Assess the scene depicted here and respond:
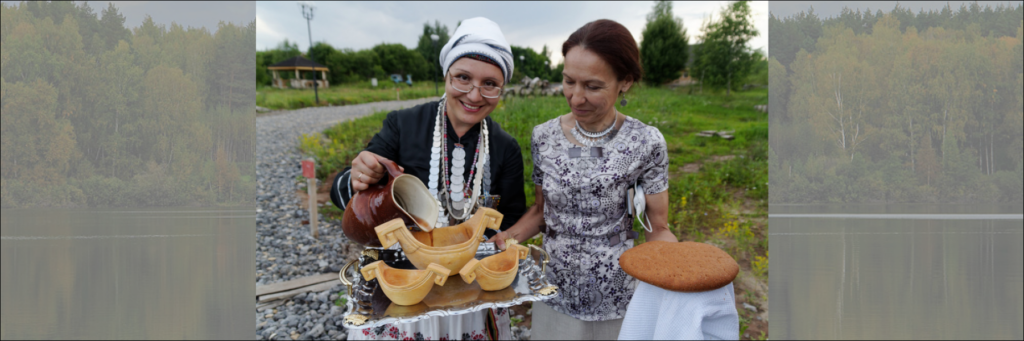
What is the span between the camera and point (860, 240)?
4.09 metres

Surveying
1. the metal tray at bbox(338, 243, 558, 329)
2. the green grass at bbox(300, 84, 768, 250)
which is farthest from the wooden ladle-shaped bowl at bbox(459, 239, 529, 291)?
the green grass at bbox(300, 84, 768, 250)

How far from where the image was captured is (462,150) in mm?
1451

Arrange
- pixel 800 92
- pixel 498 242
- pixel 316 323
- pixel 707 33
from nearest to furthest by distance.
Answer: pixel 498 242 < pixel 316 323 < pixel 800 92 < pixel 707 33

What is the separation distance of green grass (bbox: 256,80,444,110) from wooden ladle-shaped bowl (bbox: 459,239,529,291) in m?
10.4

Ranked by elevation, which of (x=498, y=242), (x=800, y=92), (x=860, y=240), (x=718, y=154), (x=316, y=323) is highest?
(x=800, y=92)

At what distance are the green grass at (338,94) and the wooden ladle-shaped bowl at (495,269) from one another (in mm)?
10434

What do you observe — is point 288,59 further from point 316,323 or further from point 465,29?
point 465,29

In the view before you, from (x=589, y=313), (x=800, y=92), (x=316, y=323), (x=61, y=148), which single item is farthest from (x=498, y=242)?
(x=61, y=148)

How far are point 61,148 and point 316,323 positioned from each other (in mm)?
4223

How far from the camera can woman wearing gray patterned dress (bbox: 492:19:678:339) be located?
1282mm

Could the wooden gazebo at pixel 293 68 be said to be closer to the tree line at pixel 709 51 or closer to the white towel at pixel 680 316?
the tree line at pixel 709 51

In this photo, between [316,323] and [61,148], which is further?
[61,148]

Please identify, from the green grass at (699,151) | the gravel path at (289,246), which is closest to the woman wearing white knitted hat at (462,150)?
the gravel path at (289,246)

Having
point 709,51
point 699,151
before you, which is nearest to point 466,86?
point 699,151
